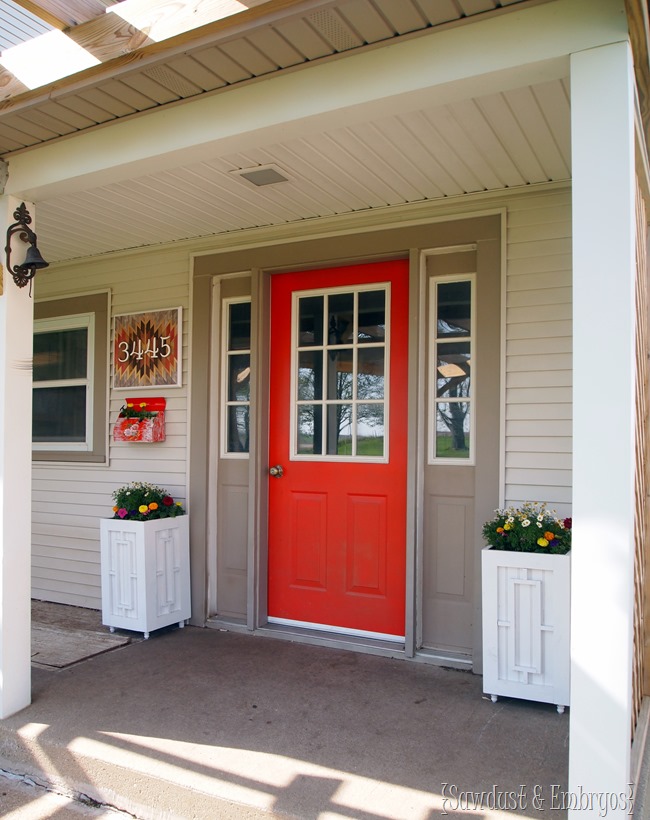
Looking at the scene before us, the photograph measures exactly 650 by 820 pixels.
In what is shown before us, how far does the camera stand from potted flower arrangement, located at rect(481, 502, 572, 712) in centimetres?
296

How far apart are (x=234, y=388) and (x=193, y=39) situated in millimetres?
2461

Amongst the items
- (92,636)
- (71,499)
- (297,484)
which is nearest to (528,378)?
(297,484)

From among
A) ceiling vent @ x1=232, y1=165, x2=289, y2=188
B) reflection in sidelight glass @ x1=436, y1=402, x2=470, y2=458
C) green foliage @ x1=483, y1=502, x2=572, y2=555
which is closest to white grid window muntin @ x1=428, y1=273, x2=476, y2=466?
reflection in sidelight glass @ x1=436, y1=402, x2=470, y2=458

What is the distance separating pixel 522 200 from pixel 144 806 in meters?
3.18

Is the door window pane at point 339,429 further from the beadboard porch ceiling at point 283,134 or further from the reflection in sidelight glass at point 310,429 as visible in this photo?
the beadboard porch ceiling at point 283,134

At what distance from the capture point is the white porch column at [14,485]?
300cm

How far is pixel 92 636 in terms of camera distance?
13.5ft

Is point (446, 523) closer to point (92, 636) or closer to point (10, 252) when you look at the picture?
point (92, 636)

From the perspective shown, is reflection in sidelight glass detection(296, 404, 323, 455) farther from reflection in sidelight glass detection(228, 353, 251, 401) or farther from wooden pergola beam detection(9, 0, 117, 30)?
wooden pergola beam detection(9, 0, 117, 30)

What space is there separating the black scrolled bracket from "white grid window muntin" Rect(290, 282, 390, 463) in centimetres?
158

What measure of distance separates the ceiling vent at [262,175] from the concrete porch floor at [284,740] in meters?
2.51

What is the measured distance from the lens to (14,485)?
10.00ft

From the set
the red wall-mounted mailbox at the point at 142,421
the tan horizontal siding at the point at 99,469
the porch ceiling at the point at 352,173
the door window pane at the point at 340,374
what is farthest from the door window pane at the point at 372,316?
the red wall-mounted mailbox at the point at 142,421

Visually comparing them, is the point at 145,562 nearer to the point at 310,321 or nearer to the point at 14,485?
the point at 14,485
